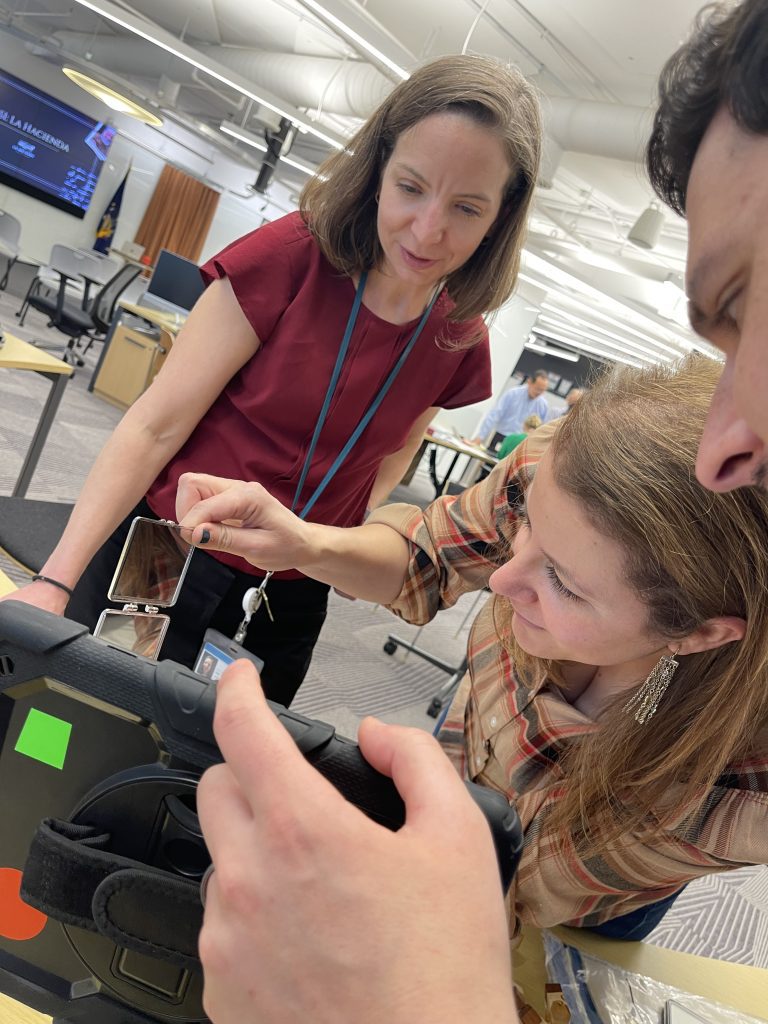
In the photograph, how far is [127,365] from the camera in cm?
611

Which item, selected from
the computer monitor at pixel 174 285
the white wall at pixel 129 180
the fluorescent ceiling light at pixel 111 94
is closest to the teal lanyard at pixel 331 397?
the computer monitor at pixel 174 285

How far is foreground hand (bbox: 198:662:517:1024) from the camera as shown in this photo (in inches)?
14.2

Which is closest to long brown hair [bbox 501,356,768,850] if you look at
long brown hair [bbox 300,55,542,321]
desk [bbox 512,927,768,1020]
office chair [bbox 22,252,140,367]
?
desk [bbox 512,927,768,1020]

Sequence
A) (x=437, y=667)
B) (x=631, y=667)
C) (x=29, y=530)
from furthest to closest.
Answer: (x=437, y=667), (x=29, y=530), (x=631, y=667)

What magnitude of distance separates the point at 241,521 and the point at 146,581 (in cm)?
18

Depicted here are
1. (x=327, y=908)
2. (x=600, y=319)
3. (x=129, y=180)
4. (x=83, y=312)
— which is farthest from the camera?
(x=129, y=180)

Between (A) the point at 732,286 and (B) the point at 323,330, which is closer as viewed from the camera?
(A) the point at 732,286

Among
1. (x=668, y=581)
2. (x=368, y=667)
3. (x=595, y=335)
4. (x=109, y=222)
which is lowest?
(x=368, y=667)

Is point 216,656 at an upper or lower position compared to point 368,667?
upper

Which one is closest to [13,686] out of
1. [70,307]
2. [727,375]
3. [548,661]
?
[727,375]

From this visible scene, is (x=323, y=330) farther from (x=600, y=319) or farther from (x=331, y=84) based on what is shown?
(x=600, y=319)

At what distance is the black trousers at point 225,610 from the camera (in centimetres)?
118

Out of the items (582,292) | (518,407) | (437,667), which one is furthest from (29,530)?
(582,292)

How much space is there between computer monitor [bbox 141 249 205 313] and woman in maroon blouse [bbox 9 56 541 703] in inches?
210
